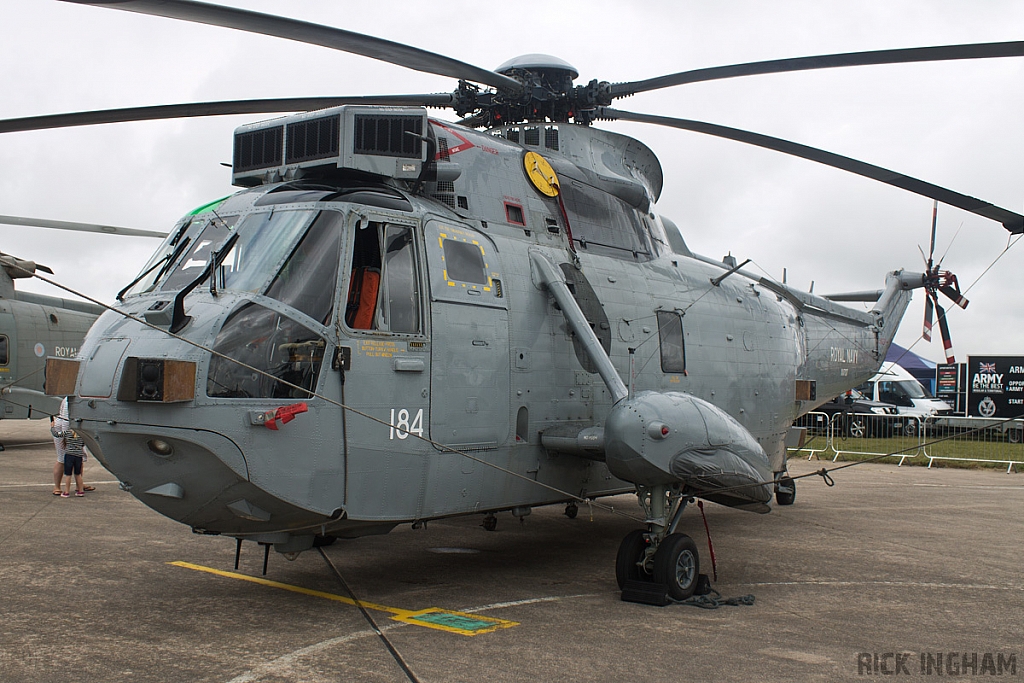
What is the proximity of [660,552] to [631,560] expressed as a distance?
302 mm

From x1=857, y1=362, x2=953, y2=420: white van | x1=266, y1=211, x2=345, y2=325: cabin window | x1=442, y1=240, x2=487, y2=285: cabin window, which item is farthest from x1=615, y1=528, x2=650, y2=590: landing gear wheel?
x1=857, y1=362, x2=953, y2=420: white van

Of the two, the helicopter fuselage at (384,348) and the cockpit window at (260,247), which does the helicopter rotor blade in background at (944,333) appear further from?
the cockpit window at (260,247)

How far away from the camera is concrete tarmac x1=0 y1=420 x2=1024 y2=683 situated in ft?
18.8

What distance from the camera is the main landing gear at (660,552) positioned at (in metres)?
7.61

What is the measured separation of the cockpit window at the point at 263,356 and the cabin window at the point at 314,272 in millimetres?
184

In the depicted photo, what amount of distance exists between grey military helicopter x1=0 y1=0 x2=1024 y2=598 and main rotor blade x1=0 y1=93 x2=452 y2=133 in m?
0.03

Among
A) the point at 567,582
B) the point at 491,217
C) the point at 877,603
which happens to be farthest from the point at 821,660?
the point at 491,217

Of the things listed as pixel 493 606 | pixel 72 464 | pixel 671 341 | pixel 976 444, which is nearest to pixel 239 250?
pixel 493 606

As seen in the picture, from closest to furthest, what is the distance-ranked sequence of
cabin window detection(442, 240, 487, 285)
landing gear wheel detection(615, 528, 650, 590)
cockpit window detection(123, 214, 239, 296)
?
A: 1. cockpit window detection(123, 214, 239, 296)
2. cabin window detection(442, 240, 487, 285)
3. landing gear wheel detection(615, 528, 650, 590)

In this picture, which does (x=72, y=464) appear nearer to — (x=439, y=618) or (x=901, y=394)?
(x=439, y=618)

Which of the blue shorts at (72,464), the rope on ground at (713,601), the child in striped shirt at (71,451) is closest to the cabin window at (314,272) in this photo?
the rope on ground at (713,601)

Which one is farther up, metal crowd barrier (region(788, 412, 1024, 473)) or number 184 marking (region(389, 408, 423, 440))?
number 184 marking (region(389, 408, 423, 440))

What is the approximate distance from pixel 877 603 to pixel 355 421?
4.93 metres

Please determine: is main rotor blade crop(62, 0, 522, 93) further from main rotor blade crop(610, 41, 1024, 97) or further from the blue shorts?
the blue shorts
